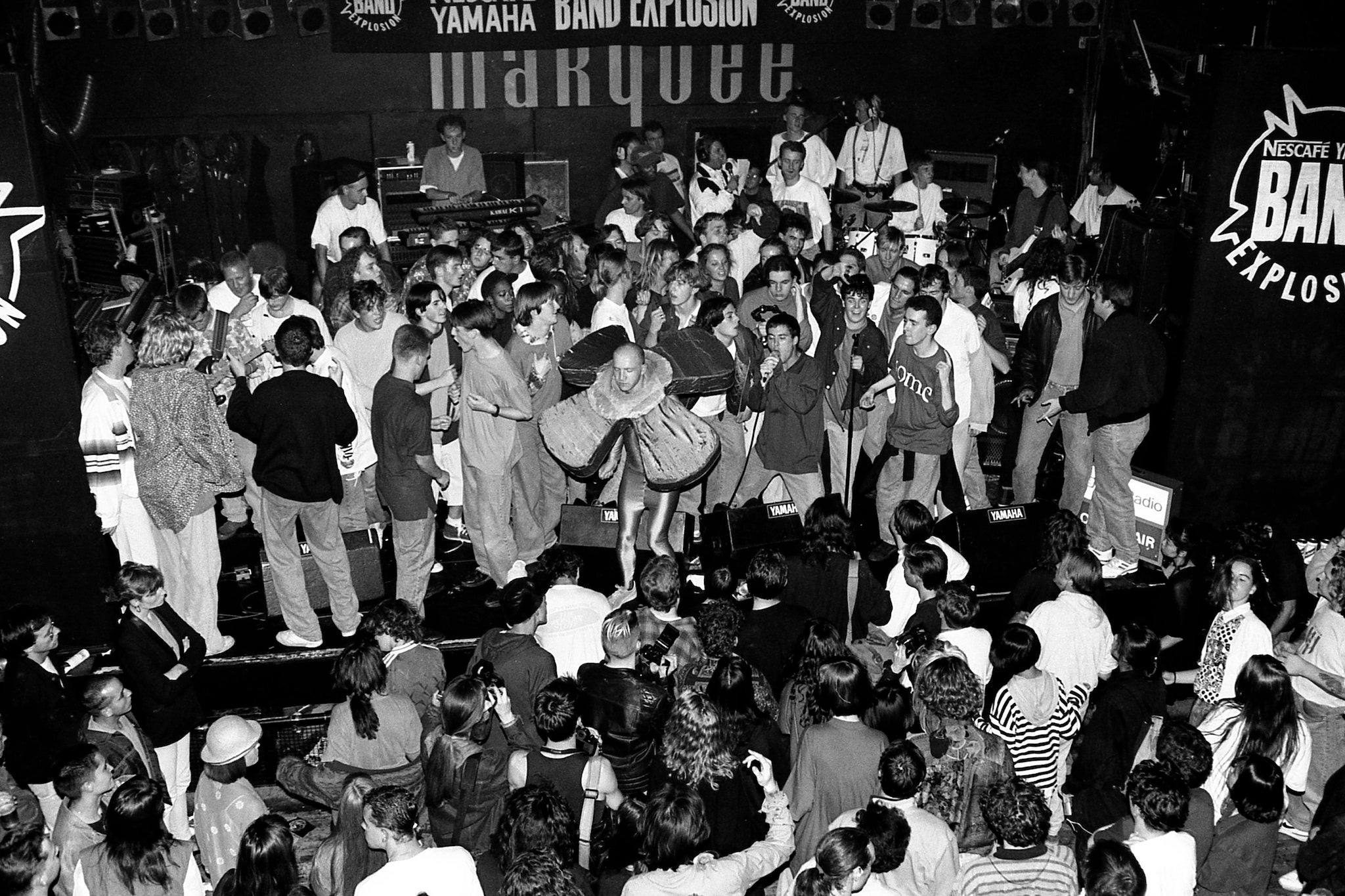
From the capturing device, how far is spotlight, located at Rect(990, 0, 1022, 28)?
13.6 m

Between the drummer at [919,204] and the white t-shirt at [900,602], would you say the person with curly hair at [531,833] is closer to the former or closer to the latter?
the white t-shirt at [900,602]

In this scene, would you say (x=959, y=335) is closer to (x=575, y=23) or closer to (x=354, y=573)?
(x=354, y=573)

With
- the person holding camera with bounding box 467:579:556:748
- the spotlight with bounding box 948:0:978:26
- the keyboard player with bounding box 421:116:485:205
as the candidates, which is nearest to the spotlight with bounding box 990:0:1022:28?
the spotlight with bounding box 948:0:978:26

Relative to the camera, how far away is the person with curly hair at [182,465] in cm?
630

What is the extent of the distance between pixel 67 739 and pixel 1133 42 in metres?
11.1

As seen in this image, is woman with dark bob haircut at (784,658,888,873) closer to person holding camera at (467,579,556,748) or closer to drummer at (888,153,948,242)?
person holding camera at (467,579,556,748)

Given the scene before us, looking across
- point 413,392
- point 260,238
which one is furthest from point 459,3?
point 413,392

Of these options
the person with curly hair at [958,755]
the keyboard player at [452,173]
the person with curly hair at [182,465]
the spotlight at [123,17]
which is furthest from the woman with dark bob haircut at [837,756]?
the spotlight at [123,17]

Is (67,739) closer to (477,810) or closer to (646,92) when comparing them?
(477,810)

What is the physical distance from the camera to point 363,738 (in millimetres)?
4988

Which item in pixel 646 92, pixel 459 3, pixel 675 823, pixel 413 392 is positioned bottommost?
pixel 675 823

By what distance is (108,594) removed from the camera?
702cm

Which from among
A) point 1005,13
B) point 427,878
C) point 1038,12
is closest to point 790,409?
point 427,878

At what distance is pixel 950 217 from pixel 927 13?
107 inches
